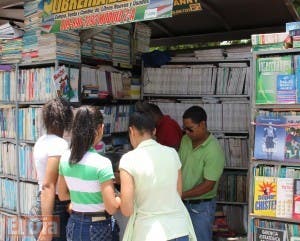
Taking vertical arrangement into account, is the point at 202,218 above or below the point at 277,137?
below

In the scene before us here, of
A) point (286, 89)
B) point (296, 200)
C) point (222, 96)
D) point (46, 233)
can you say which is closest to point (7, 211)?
point (46, 233)

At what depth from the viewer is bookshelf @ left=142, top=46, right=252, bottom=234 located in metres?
5.14

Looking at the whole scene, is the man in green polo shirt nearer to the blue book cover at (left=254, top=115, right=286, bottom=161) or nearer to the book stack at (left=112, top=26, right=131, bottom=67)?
the blue book cover at (left=254, top=115, right=286, bottom=161)

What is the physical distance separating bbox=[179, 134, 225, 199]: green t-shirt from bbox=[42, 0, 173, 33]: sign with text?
1158 millimetres

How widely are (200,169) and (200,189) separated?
182mm

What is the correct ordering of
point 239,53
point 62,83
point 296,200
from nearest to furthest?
point 296,200, point 62,83, point 239,53

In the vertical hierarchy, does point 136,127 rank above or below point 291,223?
above

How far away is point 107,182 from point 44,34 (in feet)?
7.27

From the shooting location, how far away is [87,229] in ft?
8.23

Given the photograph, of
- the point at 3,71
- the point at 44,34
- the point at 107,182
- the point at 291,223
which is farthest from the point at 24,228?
the point at 291,223

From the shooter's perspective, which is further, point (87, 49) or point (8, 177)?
point (8, 177)

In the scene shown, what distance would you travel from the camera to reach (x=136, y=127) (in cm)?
250

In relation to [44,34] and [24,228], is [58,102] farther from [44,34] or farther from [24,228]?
[24,228]

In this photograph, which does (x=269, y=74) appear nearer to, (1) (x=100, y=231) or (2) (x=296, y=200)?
(2) (x=296, y=200)
